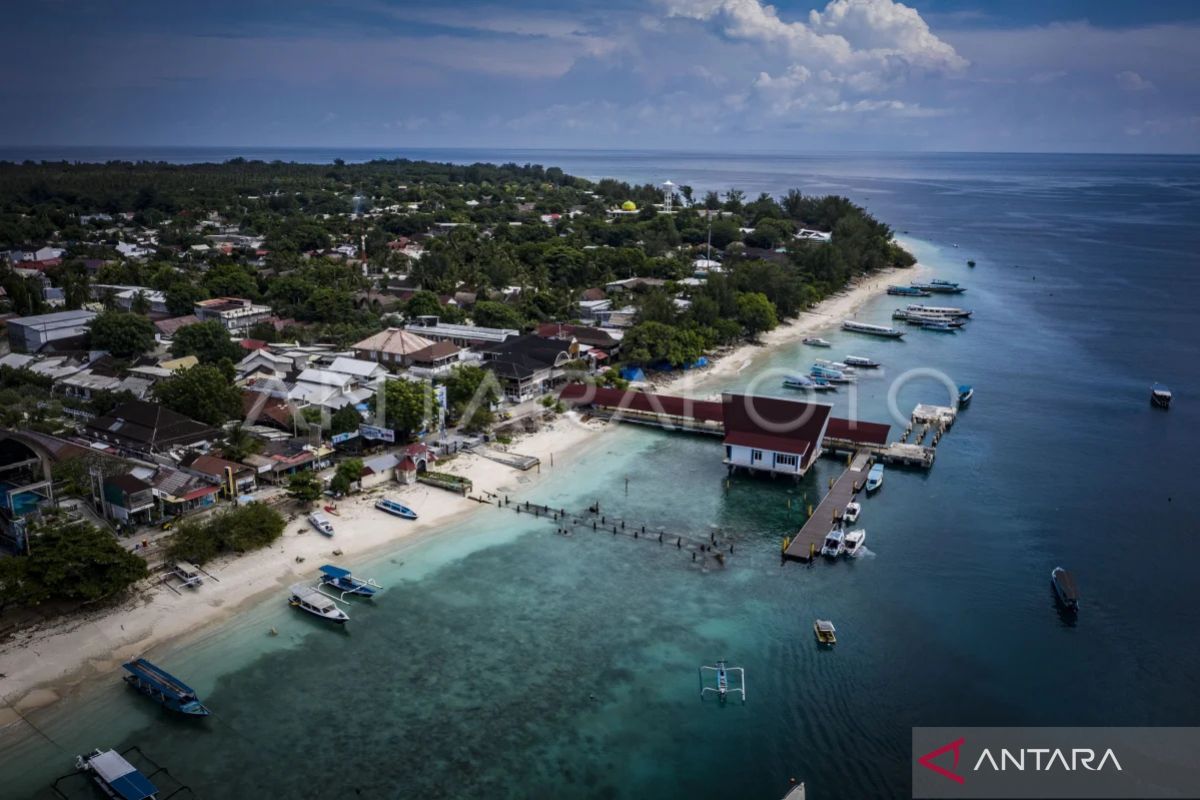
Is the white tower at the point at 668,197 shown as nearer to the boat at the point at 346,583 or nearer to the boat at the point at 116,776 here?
the boat at the point at 346,583

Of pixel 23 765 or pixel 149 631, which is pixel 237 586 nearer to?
pixel 149 631

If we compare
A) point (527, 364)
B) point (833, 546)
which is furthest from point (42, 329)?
point (833, 546)

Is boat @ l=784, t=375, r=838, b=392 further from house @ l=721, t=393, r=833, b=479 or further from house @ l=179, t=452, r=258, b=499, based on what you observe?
house @ l=179, t=452, r=258, b=499

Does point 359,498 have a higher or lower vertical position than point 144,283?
lower

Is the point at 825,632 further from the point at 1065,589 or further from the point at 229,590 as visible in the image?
the point at 229,590

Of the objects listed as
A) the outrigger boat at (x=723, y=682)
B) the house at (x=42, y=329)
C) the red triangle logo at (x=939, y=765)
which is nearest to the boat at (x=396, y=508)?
the outrigger boat at (x=723, y=682)

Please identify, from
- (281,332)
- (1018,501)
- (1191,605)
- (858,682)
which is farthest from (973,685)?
(281,332)
